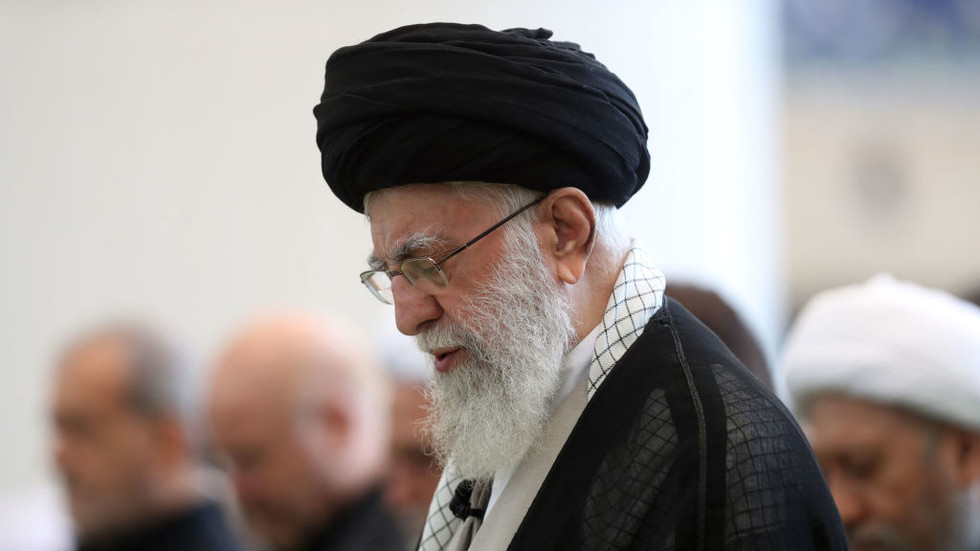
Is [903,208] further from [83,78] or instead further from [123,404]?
[123,404]

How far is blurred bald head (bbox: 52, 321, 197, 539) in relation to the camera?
498 cm

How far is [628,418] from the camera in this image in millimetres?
1856

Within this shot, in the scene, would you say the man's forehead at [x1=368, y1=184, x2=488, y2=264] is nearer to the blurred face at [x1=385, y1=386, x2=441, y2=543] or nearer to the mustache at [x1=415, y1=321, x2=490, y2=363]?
the mustache at [x1=415, y1=321, x2=490, y2=363]

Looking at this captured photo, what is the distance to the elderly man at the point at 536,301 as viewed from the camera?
179cm

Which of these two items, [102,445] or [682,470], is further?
[102,445]

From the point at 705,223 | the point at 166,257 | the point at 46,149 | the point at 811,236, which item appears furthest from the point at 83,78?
the point at 811,236

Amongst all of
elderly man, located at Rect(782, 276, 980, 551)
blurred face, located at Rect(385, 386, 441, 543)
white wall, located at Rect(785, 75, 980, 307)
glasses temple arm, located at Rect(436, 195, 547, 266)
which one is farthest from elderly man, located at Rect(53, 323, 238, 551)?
white wall, located at Rect(785, 75, 980, 307)

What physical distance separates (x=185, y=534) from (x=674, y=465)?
11.0 ft

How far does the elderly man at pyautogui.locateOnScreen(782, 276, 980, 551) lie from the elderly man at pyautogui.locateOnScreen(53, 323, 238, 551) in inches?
100

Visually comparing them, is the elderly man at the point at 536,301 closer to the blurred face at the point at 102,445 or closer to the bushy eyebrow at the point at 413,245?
the bushy eyebrow at the point at 413,245

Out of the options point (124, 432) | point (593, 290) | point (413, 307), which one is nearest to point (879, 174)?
point (124, 432)

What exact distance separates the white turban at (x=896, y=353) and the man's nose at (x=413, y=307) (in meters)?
1.46

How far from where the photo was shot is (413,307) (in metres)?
2.07

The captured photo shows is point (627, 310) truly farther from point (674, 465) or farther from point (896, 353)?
point (896, 353)
